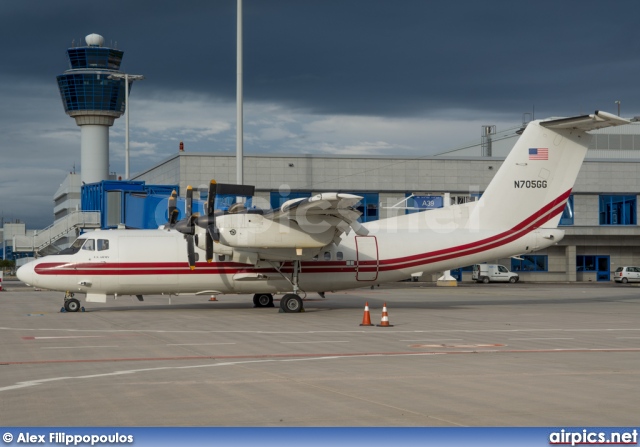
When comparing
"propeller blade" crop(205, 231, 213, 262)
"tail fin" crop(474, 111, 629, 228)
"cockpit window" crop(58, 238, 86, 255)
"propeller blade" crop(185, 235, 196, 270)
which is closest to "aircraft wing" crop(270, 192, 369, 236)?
"propeller blade" crop(205, 231, 213, 262)

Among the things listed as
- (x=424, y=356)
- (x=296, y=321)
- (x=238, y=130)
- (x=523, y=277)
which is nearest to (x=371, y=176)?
(x=523, y=277)

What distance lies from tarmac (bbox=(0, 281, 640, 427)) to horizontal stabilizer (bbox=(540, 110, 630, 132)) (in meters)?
6.87

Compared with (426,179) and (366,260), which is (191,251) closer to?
(366,260)

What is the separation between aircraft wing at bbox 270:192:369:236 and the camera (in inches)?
1001

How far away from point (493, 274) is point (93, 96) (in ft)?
179

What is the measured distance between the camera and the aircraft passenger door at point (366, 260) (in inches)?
1164

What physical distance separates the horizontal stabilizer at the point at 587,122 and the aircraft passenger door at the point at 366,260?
8.09 metres

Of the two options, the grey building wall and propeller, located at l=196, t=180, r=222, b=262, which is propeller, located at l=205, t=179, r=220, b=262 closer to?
propeller, located at l=196, t=180, r=222, b=262

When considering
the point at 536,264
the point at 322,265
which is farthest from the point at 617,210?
the point at 322,265

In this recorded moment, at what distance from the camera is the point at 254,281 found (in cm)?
2920

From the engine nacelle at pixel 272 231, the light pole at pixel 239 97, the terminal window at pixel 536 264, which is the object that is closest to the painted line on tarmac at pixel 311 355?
the engine nacelle at pixel 272 231

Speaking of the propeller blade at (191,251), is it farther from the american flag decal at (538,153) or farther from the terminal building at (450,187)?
the terminal building at (450,187)

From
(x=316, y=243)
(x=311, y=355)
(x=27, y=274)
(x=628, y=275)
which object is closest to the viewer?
(x=311, y=355)

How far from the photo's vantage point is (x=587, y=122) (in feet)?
94.3
